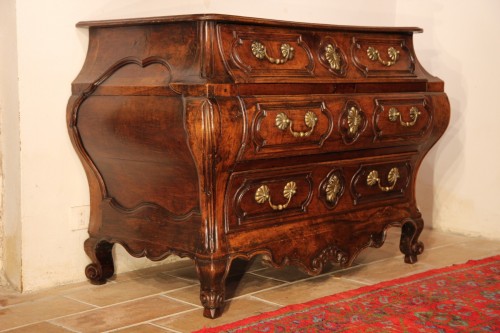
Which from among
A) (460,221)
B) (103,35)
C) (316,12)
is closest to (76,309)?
(103,35)

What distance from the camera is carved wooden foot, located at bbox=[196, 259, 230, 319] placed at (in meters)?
2.77

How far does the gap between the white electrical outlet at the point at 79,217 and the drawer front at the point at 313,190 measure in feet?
2.64

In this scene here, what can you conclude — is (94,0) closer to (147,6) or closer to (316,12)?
(147,6)

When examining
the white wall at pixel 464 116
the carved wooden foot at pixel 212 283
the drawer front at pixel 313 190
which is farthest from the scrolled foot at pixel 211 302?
the white wall at pixel 464 116

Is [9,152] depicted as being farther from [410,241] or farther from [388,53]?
[410,241]

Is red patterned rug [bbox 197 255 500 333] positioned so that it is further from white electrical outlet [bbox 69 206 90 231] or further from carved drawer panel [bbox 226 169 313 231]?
white electrical outlet [bbox 69 206 90 231]

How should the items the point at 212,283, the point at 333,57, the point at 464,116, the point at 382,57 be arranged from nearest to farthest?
1. the point at 212,283
2. the point at 333,57
3. the point at 382,57
4. the point at 464,116

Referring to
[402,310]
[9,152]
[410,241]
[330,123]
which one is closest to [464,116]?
[410,241]

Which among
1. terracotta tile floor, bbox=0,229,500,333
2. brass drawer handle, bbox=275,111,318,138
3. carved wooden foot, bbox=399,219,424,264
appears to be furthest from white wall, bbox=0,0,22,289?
carved wooden foot, bbox=399,219,424,264

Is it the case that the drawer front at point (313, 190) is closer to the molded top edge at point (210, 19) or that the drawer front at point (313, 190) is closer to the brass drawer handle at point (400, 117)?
the brass drawer handle at point (400, 117)

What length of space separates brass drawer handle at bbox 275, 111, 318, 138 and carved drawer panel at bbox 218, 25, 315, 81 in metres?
0.15

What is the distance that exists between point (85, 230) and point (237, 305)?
0.77 m

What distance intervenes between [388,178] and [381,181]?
5cm

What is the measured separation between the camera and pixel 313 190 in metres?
3.12
